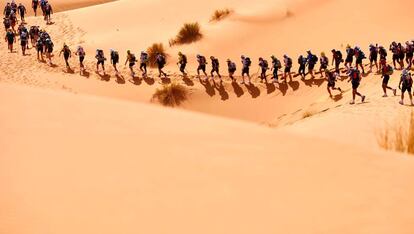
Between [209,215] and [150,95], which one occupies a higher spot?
[150,95]

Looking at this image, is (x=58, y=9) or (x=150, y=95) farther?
(x=58, y=9)

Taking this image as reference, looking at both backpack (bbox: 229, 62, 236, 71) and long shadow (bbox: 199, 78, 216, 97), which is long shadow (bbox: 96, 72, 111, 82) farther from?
backpack (bbox: 229, 62, 236, 71)

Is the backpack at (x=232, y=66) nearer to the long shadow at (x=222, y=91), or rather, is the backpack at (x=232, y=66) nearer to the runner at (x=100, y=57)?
the long shadow at (x=222, y=91)

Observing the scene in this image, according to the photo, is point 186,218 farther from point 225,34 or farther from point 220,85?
point 225,34

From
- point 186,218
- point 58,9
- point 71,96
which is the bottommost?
point 186,218

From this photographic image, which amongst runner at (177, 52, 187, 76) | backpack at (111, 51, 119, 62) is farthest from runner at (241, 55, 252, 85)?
backpack at (111, 51, 119, 62)

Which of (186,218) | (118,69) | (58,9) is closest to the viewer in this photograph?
(186,218)

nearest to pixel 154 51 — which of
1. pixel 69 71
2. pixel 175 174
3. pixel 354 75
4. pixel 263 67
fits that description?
pixel 69 71

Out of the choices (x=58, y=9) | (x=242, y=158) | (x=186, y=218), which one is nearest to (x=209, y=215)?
(x=186, y=218)
